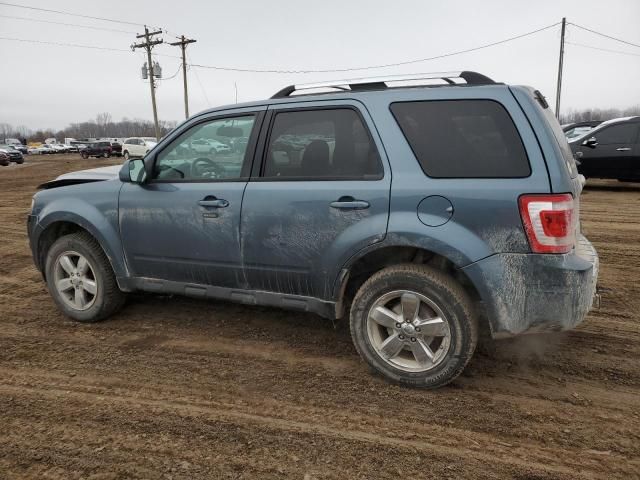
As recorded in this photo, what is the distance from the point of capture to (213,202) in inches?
136

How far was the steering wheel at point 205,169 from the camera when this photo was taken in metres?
3.62

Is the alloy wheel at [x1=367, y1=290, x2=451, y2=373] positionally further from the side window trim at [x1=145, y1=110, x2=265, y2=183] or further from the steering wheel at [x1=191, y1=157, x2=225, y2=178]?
the steering wheel at [x1=191, y1=157, x2=225, y2=178]

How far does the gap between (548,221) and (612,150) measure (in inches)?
419

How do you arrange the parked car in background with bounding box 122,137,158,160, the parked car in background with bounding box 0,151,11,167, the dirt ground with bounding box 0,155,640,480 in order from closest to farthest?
1. the dirt ground with bounding box 0,155,640,480
2. the parked car in background with bounding box 0,151,11,167
3. the parked car in background with bounding box 122,137,158,160

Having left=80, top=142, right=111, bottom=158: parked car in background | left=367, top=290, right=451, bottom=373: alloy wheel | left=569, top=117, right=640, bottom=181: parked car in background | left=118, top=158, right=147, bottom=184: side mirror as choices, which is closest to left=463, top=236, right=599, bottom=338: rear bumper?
left=367, top=290, right=451, bottom=373: alloy wheel

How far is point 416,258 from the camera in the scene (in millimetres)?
3082

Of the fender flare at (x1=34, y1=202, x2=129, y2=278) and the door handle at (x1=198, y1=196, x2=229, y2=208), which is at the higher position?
the door handle at (x1=198, y1=196, x2=229, y2=208)

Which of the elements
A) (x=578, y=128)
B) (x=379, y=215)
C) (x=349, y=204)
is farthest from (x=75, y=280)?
(x=578, y=128)

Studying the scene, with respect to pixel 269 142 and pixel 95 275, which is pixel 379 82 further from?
pixel 95 275

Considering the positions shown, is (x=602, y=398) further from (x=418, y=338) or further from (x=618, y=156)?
(x=618, y=156)

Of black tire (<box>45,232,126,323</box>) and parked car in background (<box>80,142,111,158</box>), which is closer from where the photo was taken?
black tire (<box>45,232,126,323</box>)

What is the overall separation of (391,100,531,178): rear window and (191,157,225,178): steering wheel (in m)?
1.43

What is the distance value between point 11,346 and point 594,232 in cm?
780

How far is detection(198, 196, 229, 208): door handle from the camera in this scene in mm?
3438
